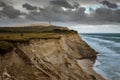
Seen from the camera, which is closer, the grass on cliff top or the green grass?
the green grass

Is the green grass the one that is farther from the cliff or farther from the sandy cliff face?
the sandy cliff face

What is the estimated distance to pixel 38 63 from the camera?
36.2 metres

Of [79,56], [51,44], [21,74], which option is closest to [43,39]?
[51,44]

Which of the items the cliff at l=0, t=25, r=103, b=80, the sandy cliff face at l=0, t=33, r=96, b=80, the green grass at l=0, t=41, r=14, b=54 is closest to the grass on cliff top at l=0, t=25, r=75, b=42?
the cliff at l=0, t=25, r=103, b=80

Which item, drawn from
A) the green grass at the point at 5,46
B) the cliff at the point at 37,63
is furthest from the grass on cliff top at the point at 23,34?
the green grass at the point at 5,46

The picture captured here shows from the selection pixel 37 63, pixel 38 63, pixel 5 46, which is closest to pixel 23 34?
pixel 38 63

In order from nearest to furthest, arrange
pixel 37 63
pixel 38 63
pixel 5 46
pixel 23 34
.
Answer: pixel 5 46, pixel 37 63, pixel 38 63, pixel 23 34

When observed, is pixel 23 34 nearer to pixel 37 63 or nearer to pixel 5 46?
pixel 37 63

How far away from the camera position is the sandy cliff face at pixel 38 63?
33.6m

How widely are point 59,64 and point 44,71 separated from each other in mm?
7387

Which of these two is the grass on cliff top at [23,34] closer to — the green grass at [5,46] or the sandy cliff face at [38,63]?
the sandy cliff face at [38,63]

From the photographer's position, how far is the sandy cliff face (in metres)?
33.6

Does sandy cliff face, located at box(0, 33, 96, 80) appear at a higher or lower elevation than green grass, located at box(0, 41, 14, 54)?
lower

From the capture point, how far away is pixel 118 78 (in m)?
48.6
